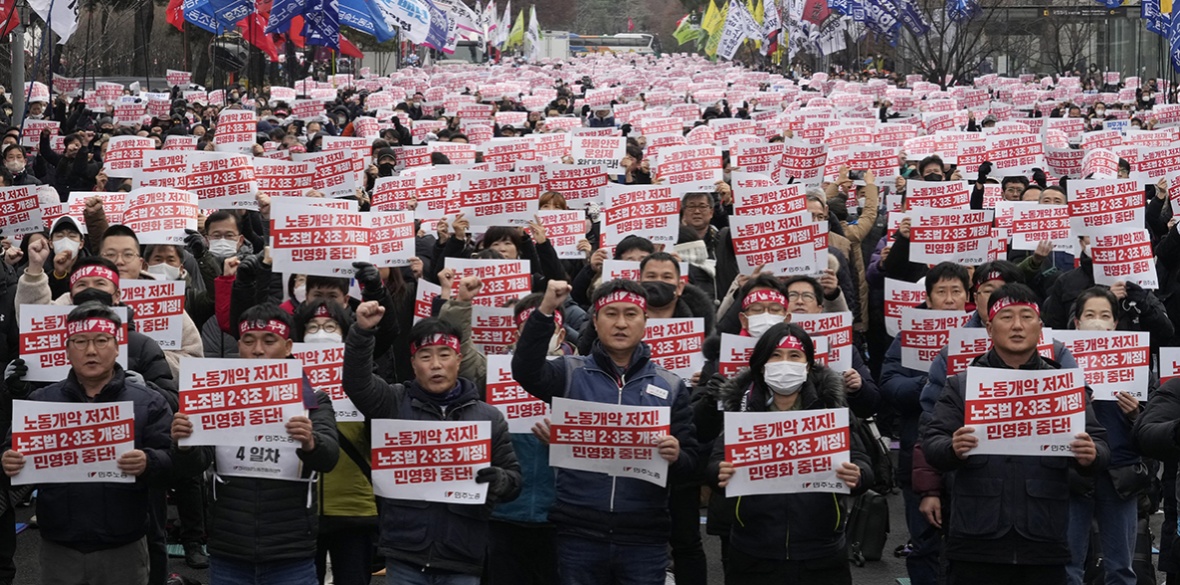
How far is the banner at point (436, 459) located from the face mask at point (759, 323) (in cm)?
143

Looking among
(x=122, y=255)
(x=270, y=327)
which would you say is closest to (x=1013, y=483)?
(x=270, y=327)

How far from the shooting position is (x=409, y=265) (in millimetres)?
9531

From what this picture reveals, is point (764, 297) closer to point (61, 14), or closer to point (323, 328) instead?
point (323, 328)

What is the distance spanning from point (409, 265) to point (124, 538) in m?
3.34

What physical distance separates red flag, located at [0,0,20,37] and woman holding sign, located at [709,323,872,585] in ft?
48.8

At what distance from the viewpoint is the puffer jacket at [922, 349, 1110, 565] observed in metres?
6.11

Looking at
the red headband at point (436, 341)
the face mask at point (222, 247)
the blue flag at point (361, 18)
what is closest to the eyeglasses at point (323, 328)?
the red headband at point (436, 341)

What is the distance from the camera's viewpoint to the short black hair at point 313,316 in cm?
727

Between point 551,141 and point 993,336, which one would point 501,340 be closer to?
point 993,336

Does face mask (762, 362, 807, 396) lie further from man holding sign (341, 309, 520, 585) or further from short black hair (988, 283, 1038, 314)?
man holding sign (341, 309, 520, 585)

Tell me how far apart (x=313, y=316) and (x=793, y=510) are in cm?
230

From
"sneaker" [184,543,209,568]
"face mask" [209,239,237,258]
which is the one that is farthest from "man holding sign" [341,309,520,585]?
"face mask" [209,239,237,258]

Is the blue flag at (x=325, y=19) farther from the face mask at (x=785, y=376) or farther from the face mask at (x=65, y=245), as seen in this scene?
the face mask at (x=785, y=376)

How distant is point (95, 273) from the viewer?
7.91 m
